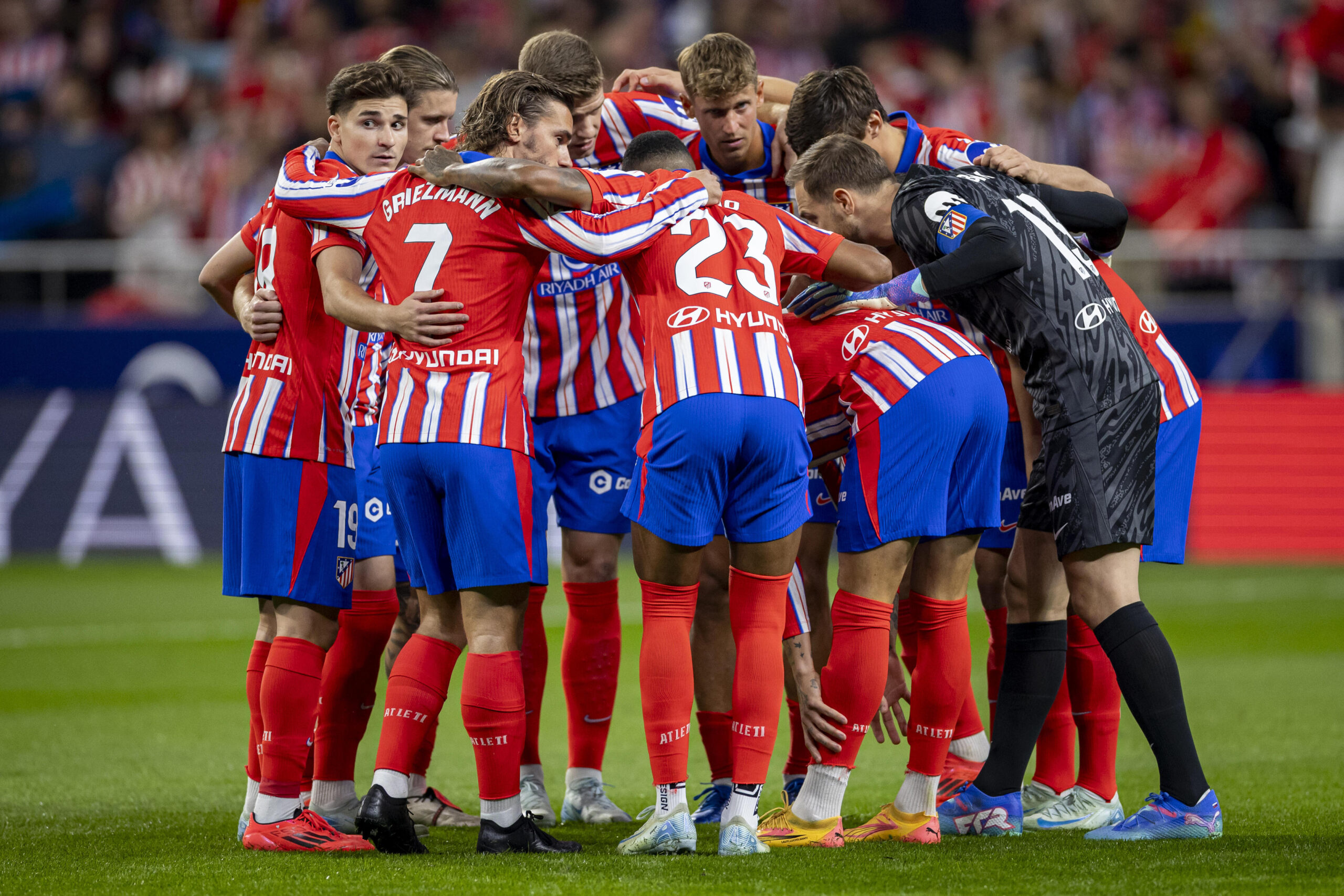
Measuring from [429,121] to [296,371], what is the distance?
1.05 meters

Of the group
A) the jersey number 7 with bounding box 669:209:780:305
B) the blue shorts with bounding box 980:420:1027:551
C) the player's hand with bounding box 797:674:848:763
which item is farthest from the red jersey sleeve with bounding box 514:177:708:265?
the blue shorts with bounding box 980:420:1027:551

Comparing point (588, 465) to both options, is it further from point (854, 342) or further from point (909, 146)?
point (909, 146)

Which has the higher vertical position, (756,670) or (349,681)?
(756,670)

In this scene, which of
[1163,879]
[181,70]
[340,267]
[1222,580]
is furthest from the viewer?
[181,70]

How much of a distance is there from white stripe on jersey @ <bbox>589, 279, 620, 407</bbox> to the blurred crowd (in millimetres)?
9541

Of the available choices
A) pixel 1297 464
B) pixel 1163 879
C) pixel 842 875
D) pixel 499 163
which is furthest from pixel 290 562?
pixel 1297 464

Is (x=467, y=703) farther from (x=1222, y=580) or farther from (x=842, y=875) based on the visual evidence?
(x=1222, y=580)

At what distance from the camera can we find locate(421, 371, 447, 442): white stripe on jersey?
13.8 feet

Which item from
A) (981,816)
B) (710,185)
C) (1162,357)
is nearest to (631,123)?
(710,185)

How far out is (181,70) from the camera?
56.9 ft

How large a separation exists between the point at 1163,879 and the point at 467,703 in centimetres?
189

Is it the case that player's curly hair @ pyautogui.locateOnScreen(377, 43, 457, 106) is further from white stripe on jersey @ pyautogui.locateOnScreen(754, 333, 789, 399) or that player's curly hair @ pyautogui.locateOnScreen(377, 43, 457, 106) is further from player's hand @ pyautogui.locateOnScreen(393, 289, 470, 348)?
white stripe on jersey @ pyautogui.locateOnScreen(754, 333, 789, 399)

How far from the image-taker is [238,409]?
4.78 meters

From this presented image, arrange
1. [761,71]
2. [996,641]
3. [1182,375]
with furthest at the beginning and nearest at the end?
[761,71] < [996,641] < [1182,375]
